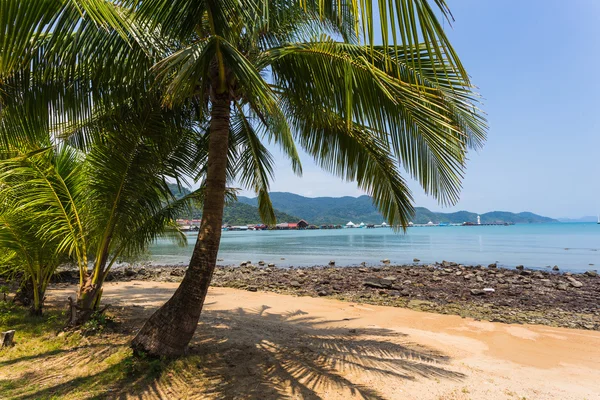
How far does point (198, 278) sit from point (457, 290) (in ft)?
39.6

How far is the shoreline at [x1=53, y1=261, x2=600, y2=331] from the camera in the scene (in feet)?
32.9

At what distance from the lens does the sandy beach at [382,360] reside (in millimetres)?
3824

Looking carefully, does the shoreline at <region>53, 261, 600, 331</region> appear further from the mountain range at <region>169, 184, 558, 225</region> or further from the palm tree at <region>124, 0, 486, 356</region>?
the mountain range at <region>169, 184, 558, 225</region>

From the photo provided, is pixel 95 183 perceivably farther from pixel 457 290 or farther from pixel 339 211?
pixel 339 211

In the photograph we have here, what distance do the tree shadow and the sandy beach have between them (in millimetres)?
15

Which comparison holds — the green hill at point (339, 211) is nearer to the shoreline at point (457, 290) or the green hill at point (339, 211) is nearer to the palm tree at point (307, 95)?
the shoreline at point (457, 290)

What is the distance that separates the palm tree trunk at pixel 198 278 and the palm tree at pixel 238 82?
1cm

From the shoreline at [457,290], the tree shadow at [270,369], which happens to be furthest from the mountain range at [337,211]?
the tree shadow at [270,369]

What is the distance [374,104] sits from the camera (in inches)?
132

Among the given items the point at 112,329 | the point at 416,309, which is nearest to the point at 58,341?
the point at 112,329

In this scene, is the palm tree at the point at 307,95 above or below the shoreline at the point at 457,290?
above

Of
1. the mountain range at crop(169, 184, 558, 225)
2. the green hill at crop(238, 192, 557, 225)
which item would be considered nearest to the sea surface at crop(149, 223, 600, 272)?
the mountain range at crop(169, 184, 558, 225)

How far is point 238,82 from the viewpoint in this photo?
4156mm

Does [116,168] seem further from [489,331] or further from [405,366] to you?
[489,331]
